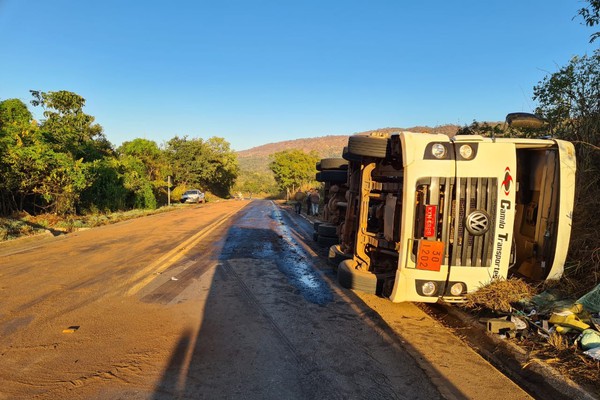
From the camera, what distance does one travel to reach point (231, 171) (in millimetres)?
67562

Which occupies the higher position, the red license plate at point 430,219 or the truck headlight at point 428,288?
the red license plate at point 430,219

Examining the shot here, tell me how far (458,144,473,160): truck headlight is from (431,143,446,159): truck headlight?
193mm

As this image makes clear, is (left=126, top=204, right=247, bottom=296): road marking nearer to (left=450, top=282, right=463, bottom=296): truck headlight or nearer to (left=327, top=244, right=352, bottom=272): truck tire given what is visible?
(left=327, top=244, right=352, bottom=272): truck tire

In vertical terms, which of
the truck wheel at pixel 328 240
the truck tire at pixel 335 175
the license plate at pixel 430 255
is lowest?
the truck wheel at pixel 328 240

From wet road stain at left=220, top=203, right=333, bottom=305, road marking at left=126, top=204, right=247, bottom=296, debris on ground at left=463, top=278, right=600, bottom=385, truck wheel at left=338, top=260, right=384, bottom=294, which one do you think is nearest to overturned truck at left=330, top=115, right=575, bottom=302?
debris on ground at left=463, top=278, right=600, bottom=385

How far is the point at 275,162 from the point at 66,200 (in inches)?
1777

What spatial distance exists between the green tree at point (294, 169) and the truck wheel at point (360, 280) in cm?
4884

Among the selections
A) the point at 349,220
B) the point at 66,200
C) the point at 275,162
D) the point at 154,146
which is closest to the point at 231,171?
the point at 275,162

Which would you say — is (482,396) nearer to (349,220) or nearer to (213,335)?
(213,335)

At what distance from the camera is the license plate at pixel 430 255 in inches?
176

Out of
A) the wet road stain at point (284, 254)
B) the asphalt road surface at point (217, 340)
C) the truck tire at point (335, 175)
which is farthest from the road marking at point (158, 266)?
the truck tire at point (335, 175)

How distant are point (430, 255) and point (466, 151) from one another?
4.42 feet

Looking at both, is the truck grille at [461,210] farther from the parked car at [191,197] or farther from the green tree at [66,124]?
the parked car at [191,197]

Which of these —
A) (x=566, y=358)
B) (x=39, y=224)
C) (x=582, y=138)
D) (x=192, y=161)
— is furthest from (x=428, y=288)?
(x=192, y=161)
